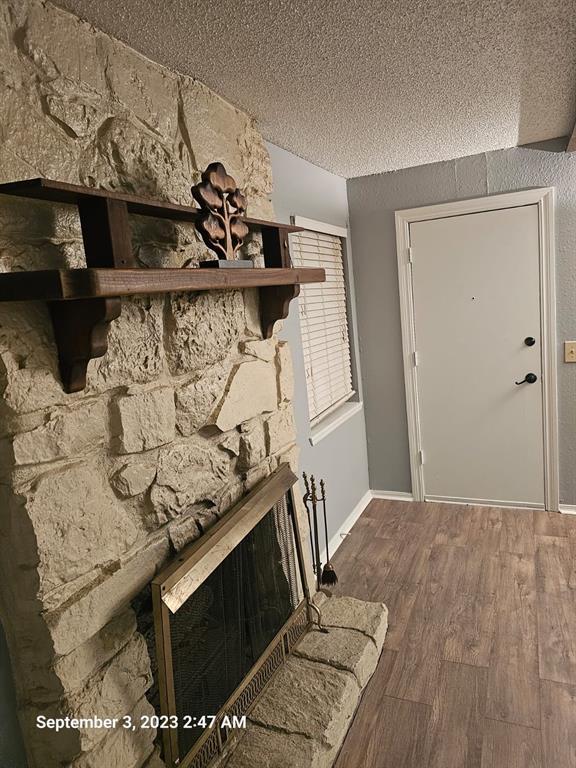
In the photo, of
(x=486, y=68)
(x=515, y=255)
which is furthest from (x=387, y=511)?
→ (x=486, y=68)

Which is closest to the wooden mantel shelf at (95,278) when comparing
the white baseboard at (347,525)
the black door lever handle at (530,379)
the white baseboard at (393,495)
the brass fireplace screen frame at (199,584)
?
the brass fireplace screen frame at (199,584)

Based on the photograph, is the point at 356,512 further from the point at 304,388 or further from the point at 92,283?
the point at 92,283

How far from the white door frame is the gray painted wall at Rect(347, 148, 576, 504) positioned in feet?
0.13

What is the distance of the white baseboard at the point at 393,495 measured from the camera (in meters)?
3.76

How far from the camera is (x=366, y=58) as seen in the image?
5.46 ft

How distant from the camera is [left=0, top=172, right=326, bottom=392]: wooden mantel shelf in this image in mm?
1016

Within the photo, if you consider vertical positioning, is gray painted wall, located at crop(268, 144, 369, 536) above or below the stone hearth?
above

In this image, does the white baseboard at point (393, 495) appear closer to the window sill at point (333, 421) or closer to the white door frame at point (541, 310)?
the white door frame at point (541, 310)

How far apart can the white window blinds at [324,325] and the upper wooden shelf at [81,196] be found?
4.48 feet

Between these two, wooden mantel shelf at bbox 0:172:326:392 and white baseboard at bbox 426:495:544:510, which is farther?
white baseboard at bbox 426:495:544:510

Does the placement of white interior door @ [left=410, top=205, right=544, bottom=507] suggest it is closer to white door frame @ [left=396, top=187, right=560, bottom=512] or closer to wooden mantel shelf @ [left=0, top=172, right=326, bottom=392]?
white door frame @ [left=396, top=187, right=560, bottom=512]

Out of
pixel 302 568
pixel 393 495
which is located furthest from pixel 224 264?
pixel 393 495

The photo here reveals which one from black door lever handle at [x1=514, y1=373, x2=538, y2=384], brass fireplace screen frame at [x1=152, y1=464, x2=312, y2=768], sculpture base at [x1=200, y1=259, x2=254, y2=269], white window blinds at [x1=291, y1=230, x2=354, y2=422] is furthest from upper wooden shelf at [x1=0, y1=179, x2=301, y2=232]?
black door lever handle at [x1=514, y1=373, x2=538, y2=384]

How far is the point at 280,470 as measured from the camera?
2041 millimetres
